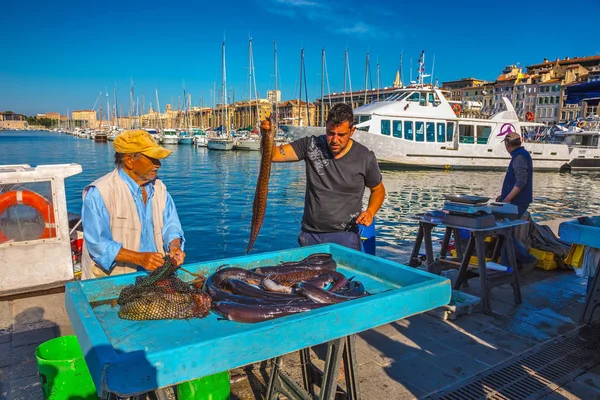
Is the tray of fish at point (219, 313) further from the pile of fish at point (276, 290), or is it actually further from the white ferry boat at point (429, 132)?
the white ferry boat at point (429, 132)

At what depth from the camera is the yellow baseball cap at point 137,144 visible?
9.15 ft

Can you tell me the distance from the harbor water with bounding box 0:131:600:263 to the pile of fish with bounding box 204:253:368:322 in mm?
5918

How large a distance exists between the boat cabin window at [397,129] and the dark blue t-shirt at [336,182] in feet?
88.8

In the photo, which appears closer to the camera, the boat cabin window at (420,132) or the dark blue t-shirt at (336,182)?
the dark blue t-shirt at (336,182)

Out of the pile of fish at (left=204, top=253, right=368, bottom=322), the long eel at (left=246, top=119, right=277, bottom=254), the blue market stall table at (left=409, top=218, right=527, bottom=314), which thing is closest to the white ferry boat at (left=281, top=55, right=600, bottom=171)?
the blue market stall table at (left=409, top=218, right=527, bottom=314)

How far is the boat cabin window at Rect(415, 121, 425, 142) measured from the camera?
30.3 meters

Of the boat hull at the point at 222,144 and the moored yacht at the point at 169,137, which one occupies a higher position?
the moored yacht at the point at 169,137

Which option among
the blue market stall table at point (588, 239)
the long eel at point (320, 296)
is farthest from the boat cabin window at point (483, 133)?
the long eel at point (320, 296)

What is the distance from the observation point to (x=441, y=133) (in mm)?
30906

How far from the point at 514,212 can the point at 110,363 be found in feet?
16.5

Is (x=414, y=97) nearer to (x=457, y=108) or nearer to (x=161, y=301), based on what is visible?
(x=457, y=108)

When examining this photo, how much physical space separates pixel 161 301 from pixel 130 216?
1.08m

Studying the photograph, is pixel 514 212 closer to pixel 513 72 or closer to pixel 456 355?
pixel 456 355

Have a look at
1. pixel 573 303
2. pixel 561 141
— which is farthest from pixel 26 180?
pixel 561 141
